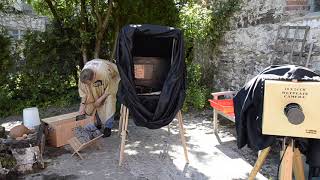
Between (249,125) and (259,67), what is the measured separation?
138 inches

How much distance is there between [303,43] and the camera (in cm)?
488

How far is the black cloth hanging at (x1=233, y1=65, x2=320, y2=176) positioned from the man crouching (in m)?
2.60

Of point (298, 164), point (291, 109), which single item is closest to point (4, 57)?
point (298, 164)

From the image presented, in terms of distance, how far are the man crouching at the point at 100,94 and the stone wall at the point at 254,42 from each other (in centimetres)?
248

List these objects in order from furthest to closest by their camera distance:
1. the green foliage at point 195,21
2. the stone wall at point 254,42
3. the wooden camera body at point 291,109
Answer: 1. the green foliage at point 195,21
2. the stone wall at point 254,42
3. the wooden camera body at point 291,109

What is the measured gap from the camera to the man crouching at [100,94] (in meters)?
4.98

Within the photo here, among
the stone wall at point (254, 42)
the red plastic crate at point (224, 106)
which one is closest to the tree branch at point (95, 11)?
the stone wall at point (254, 42)

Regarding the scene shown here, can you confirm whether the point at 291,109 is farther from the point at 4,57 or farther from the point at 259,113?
the point at 4,57

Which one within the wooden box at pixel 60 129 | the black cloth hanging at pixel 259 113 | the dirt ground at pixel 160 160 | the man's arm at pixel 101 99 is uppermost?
the black cloth hanging at pixel 259 113

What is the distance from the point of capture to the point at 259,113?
2539 millimetres

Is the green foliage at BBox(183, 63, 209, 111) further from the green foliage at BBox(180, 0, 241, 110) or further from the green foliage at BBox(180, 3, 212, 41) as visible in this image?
the green foliage at BBox(180, 3, 212, 41)

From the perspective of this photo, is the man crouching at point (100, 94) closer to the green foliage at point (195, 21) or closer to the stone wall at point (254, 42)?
the stone wall at point (254, 42)

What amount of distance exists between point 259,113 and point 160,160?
2.08 metres

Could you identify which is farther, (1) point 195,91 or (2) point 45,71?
(2) point 45,71
